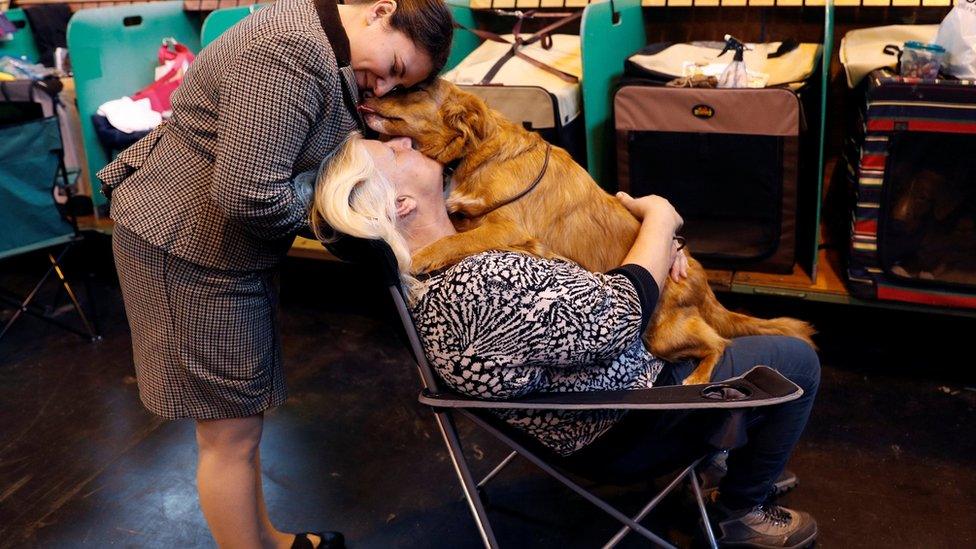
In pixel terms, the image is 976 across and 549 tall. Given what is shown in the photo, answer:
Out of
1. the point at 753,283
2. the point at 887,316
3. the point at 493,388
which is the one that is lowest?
the point at 887,316

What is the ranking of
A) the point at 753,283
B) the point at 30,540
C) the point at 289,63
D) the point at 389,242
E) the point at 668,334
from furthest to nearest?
the point at 753,283 < the point at 30,540 < the point at 668,334 < the point at 389,242 < the point at 289,63

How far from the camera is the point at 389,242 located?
4.70 ft

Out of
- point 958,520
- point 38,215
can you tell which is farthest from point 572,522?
point 38,215

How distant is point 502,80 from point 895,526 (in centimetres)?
178

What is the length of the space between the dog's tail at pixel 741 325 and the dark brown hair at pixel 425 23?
2.99 feet

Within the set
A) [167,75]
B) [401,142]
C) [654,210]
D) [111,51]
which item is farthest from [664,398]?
[111,51]

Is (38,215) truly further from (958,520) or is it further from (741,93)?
(958,520)

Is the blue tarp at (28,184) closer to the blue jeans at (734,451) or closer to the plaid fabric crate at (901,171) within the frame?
the blue jeans at (734,451)

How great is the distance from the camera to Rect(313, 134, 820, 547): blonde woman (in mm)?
1393

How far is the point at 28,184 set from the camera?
2.99m

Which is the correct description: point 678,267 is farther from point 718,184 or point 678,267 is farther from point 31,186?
point 31,186

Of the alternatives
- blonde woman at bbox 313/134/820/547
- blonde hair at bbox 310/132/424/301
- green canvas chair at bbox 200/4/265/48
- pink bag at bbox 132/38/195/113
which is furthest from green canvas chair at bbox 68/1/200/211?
blonde hair at bbox 310/132/424/301

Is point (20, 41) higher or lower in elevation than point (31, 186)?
higher

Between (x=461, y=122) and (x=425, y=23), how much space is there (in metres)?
0.39
